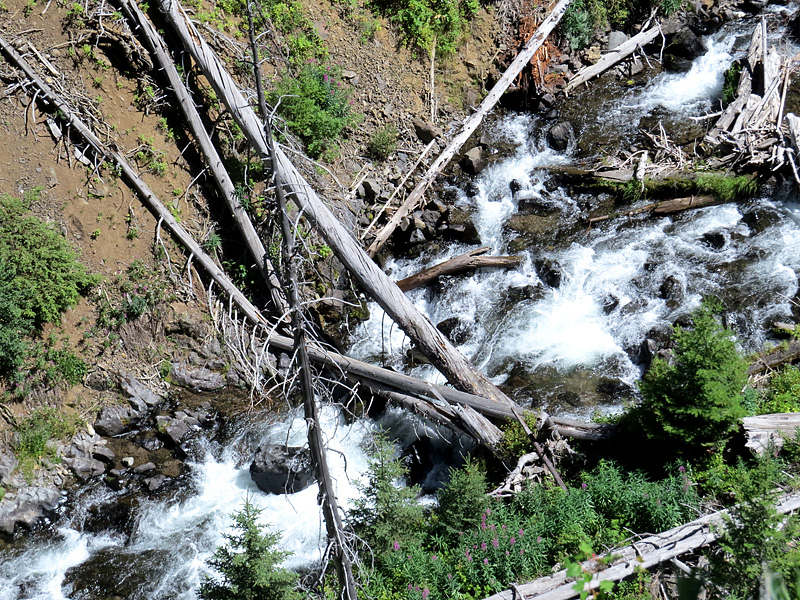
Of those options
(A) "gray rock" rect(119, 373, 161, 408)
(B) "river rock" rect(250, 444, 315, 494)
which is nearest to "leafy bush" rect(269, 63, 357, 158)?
(A) "gray rock" rect(119, 373, 161, 408)

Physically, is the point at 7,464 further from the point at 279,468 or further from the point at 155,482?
the point at 279,468

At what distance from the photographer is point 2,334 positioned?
9414mm

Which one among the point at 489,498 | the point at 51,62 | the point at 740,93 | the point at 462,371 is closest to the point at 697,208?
the point at 740,93

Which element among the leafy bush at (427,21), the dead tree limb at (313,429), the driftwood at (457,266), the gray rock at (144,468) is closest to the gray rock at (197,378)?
the gray rock at (144,468)

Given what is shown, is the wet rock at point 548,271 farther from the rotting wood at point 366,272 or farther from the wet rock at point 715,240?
the rotting wood at point 366,272

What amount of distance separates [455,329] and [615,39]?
8896mm

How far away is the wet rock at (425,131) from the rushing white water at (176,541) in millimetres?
6734

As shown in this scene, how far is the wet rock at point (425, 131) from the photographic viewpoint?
14289mm

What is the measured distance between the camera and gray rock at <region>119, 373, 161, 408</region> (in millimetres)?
10453

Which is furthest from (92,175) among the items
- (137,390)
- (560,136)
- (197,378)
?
(560,136)

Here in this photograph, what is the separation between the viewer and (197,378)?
1091cm

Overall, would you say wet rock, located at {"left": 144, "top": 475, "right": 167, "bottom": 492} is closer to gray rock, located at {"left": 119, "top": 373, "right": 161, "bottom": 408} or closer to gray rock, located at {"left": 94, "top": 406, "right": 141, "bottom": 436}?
gray rock, located at {"left": 94, "top": 406, "right": 141, "bottom": 436}

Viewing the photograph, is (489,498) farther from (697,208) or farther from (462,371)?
(697,208)

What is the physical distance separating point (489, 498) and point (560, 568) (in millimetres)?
1172
